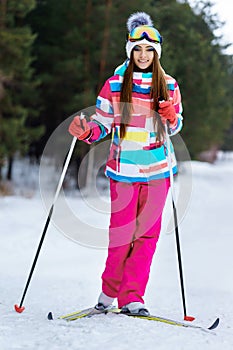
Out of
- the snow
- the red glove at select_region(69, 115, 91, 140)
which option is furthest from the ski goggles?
the snow

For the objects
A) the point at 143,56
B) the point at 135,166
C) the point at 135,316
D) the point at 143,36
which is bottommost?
the point at 135,316

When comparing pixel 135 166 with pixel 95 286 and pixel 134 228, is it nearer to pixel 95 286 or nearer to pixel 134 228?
pixel 134 228

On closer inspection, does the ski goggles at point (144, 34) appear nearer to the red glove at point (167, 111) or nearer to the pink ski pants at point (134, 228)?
the red glove at point (167, 111)

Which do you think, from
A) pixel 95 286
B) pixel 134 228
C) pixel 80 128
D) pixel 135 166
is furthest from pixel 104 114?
pixel 95 286

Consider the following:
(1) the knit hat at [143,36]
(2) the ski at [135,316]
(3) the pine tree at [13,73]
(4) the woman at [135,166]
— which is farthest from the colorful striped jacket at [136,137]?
(3) the pine tree at [13,73]

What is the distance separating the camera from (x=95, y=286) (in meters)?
4.31

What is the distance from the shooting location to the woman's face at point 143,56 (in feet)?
9.45

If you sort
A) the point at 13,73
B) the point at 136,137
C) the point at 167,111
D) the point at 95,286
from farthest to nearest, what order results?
the point at 13,73, the point at 95,286, the point at 136,137, the point at 167,111

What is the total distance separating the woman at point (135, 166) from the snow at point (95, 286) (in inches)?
11.1

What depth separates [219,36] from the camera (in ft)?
71.7

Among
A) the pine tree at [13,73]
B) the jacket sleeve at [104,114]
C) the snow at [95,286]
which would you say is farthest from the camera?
the pine tree at [13,73]

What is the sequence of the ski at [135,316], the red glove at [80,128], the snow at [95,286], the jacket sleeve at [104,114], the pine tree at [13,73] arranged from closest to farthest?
the snow at [95,286]
the ski at [135,316]
the red glove at [80,128]
the jacket sleeve at [104,114]
the pine tree at [13,73]

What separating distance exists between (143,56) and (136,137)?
1.48 ft

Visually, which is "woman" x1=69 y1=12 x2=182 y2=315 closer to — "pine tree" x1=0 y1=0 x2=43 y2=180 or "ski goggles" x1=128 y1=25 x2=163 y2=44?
"ski goggles" x1=128 y1=25 x2=163 y2=44
